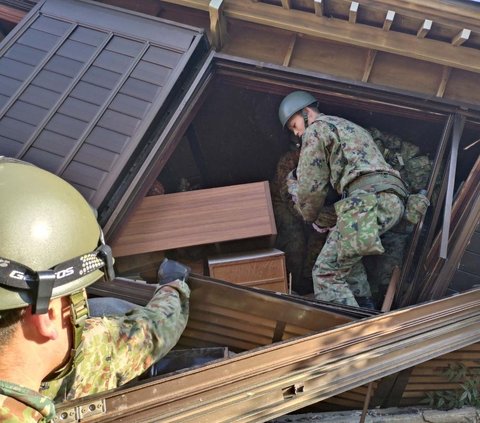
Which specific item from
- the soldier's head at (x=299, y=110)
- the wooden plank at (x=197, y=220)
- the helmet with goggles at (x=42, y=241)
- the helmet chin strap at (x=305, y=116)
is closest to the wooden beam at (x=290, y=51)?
the soldier's head at (x=299, y=110)

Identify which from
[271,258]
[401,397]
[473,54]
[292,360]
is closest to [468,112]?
[473,54]

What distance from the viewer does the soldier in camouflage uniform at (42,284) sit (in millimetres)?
1686

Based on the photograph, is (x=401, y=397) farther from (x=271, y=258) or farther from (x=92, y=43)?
(x=92, y=43)

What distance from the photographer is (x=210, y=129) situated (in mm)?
5250

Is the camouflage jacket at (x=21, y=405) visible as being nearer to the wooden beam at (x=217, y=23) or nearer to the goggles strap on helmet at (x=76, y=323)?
the goggles strap on helmet at (x=76, y=323)

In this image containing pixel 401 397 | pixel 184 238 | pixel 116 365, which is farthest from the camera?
pixel 184 238

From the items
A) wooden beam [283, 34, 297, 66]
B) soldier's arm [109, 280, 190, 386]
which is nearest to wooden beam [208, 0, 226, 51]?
wooden beam [283, 34, 297, 66]

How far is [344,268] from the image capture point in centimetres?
372

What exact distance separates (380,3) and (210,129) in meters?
2.04

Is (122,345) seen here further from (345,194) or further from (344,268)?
(345,194)

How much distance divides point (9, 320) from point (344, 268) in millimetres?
2502

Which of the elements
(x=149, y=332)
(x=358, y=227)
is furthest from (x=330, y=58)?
(x=149, y=332)

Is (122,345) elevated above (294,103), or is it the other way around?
(294,103)

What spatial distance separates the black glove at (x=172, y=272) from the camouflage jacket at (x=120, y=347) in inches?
7.6
